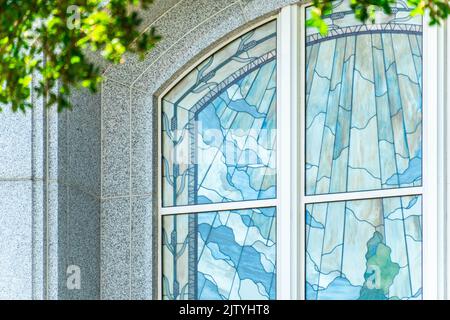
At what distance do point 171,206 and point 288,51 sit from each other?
5.37 ft

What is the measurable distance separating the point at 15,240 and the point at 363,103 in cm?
295

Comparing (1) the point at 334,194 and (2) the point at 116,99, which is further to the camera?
(2) the point at 116,99

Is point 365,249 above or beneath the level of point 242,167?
beneath

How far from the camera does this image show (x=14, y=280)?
8.01 metres

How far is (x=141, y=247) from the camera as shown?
8.55m

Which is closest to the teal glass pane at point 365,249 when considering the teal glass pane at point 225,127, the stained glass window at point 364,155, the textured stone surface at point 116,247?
the stained glass window at point 364,155

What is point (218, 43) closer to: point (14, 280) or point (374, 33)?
point (374, 33)

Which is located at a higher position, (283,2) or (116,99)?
(283,2)

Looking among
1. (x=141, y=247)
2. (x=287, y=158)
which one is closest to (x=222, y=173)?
(x=287, y=158)

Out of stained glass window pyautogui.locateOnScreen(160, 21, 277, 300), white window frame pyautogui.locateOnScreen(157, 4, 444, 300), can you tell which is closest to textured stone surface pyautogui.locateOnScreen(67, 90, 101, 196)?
stained glass window pyautogui.locateOnScreen(160, 21, 277, 300)

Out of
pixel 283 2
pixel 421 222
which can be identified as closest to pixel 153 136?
pixel 283 2

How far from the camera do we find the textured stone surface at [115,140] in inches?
338

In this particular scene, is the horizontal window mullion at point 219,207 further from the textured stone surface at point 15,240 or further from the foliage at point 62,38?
the foliage at point 62,38

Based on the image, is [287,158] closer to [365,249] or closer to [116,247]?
[365,249]
